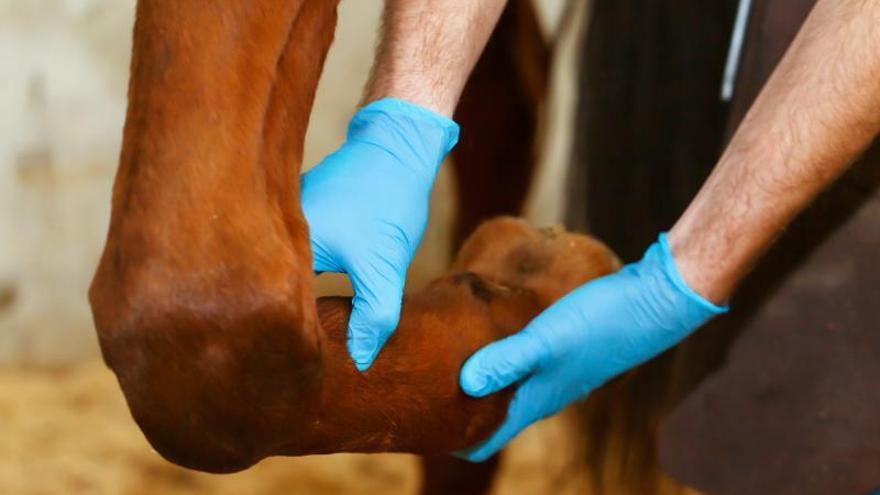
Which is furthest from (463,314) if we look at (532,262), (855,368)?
(855,368)

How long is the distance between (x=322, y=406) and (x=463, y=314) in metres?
0.13

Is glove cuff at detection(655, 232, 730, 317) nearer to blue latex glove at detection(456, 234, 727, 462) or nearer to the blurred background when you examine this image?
blue latex glove at detection(456, 234, 727, 462)

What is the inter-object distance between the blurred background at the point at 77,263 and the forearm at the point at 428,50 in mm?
629

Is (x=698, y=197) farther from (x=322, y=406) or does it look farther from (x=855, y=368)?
(x=322, y=406)

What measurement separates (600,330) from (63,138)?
107 centimetres

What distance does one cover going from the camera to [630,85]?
1132mm

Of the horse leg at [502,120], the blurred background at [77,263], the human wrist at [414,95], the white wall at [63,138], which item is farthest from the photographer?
the white wall at [63,138]

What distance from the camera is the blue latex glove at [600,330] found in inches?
29.9

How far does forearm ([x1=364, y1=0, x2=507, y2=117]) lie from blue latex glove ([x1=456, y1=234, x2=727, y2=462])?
16 centimetres

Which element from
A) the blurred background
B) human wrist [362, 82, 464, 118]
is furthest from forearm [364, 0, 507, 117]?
the blurred background

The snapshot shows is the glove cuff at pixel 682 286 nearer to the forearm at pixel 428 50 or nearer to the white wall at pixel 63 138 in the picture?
the forearm at pixel 428 50

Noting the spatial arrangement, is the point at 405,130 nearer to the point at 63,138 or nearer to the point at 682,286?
the point at 682,286

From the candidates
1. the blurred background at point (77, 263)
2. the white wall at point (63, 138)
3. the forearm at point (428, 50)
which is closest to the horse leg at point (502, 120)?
the blurred background at point (77, 263)

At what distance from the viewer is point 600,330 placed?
30.8 inches
